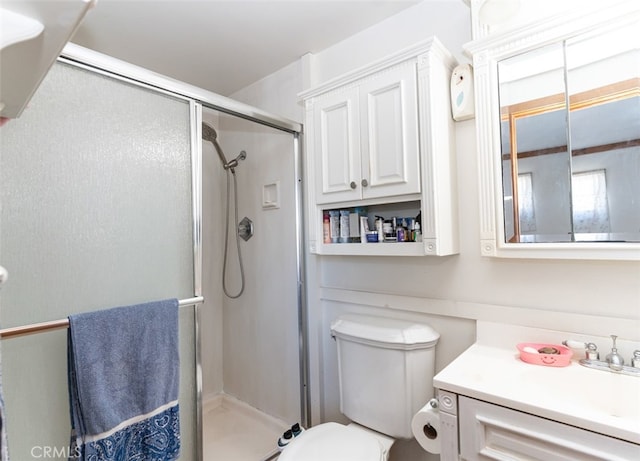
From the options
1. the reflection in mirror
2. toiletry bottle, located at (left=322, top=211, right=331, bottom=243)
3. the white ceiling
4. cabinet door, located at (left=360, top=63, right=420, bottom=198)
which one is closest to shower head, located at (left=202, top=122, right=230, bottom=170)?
the white ceiling

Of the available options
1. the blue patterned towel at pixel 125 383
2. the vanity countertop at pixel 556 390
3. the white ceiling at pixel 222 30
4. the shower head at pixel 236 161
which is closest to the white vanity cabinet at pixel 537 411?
the vanity countertop at pixel 556 390

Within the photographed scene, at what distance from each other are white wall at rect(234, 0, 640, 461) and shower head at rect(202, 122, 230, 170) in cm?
56

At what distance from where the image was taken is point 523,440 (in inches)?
33.2

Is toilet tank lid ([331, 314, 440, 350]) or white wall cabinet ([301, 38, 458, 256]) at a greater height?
white wall cabinet ([301, 38, 458, 256])

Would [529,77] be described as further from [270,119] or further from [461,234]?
[270,119]

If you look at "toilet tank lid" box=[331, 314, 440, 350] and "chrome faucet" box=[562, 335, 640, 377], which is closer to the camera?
"chrome faucet" box=[562, 335, 640, 377]

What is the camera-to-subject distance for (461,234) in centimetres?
136

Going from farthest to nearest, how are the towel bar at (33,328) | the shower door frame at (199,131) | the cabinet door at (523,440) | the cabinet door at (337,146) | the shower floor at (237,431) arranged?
the shower floor at (237,431) → the cabinet door at (337,146) → the shower door frame at (199,131) → the towel bar at (33,328) → the cabinet door at (523,440)

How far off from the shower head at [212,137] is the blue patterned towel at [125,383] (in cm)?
127

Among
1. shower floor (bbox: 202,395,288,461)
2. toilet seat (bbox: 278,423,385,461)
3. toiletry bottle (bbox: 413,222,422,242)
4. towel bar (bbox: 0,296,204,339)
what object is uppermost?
toiletry bottle (bbox: 413,222,422,242)

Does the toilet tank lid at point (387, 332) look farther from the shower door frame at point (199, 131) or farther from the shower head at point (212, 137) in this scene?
the shower head at point (212, 137)

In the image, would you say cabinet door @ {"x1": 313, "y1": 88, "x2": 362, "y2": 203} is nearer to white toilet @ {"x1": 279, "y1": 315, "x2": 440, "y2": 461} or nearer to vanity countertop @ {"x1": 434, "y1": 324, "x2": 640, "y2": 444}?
white toilet @ {"x1": 279, "y1": 315, "x2": 440, "y2": 461}

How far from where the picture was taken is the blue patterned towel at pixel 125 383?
984mm

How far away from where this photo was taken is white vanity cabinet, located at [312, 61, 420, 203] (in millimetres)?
1276
